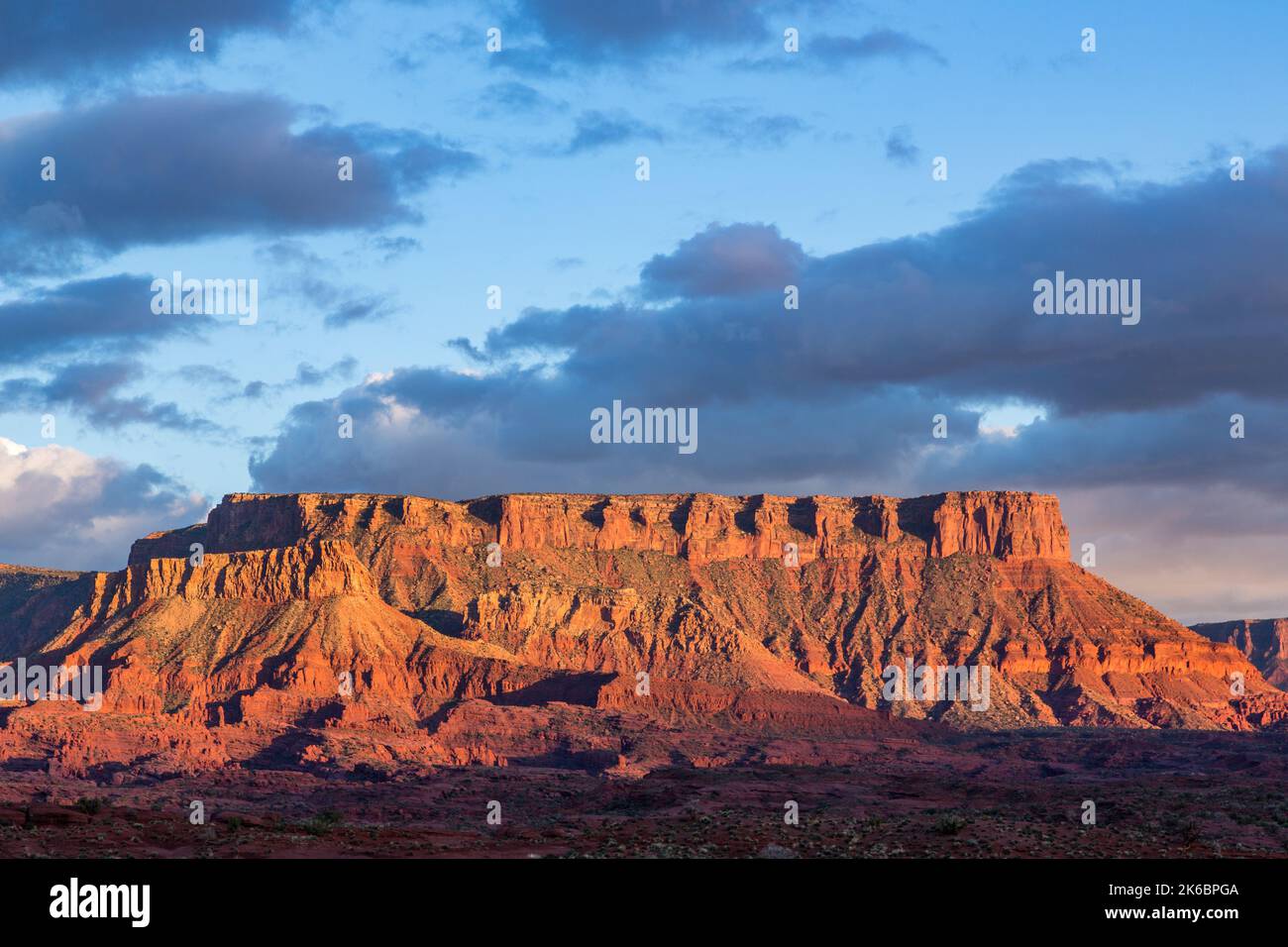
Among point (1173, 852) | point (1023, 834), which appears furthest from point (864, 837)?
point (1173, 852)

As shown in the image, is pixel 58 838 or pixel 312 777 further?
pixel 312 777

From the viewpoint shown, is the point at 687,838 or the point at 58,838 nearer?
the point at 58,838
